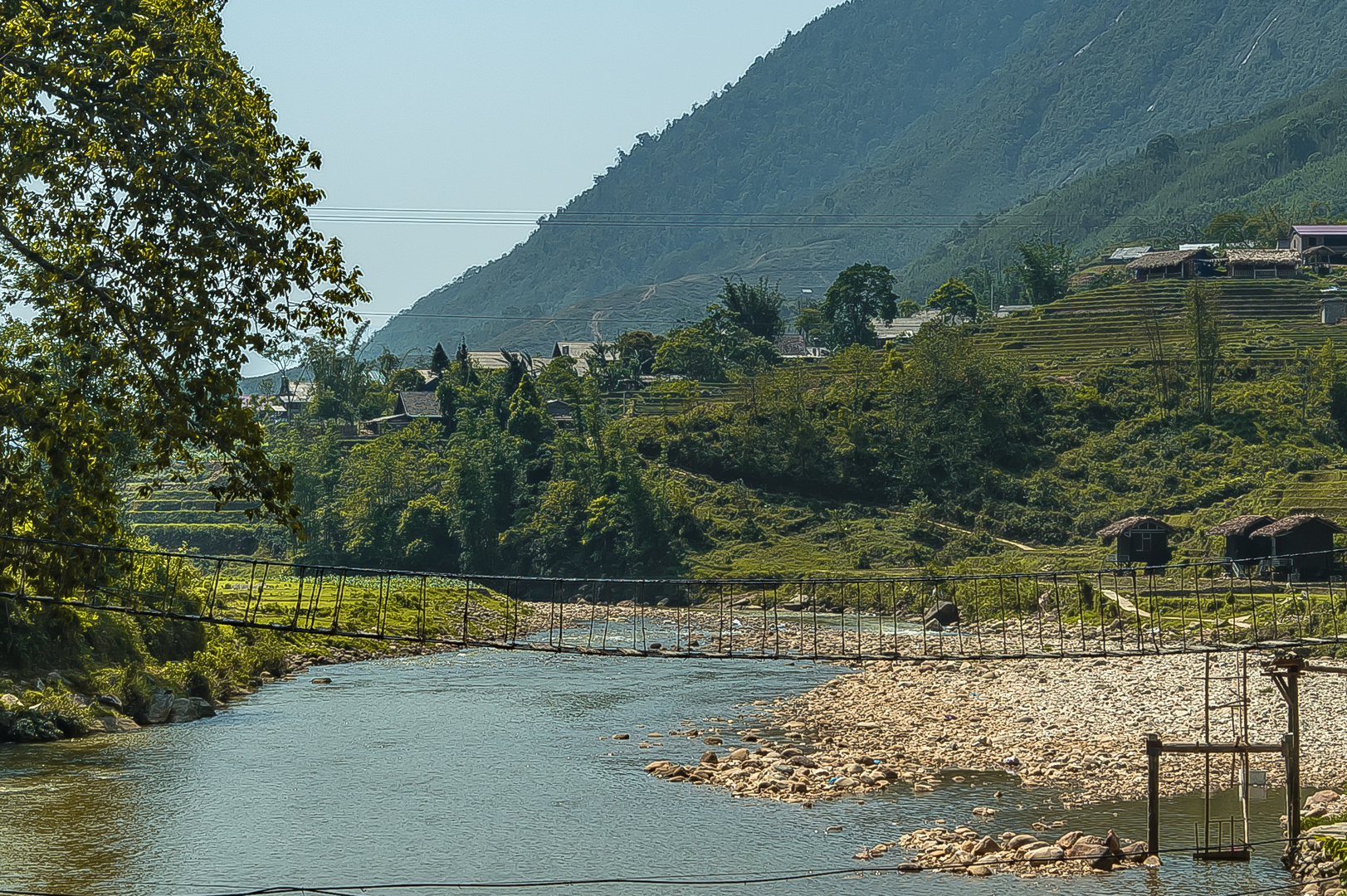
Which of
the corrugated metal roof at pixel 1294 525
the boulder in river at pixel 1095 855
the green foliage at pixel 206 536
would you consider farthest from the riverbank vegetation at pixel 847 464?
the boulder in river at pixel 1095 855

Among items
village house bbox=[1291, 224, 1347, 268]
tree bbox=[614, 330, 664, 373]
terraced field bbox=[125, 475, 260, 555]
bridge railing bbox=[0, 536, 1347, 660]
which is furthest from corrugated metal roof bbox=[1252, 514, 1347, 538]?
village house bbox=[1291, 224, 1347, 268]

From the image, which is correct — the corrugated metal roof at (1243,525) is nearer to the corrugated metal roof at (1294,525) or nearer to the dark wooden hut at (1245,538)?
the dark wooden hut at (1245,538)

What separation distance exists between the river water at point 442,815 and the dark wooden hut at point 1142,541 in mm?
32114

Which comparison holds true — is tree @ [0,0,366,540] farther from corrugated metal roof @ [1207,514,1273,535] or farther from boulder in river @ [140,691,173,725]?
corrugated metal roof @ [1207,514,1273,535]

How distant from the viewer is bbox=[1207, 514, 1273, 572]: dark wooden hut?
54688 millimetres

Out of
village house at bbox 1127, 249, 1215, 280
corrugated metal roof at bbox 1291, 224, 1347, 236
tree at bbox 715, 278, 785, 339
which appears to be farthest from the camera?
corrugated metal roof at bbox 1291, 224, 1347, 236

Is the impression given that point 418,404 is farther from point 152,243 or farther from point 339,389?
point 152,243

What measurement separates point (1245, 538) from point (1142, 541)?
6.15 meters

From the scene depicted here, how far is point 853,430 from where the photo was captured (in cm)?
8681

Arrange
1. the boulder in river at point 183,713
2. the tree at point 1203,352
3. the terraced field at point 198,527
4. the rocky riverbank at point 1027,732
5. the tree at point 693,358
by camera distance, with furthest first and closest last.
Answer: the tree at point 693,358 < the terraced field at point 198,527 < the tree at point 1203,352 < the boulder in river at point 183,713 < the rocky riverbank at point 1027,732

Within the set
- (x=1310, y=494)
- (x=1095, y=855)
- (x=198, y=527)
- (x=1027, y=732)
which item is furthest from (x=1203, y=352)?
(x=1095, y=855)

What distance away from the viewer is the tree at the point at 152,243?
46.4 feet

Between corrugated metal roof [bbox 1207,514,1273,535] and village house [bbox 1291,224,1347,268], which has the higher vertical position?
village house [bbox 1291,224,1347,268]

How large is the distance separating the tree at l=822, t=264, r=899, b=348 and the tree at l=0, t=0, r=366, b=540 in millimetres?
99496
